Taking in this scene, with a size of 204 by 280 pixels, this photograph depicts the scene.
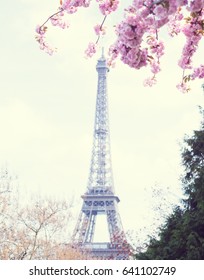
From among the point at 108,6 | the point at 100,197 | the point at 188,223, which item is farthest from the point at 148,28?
the point at 100,197

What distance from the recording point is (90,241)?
36.7 metres

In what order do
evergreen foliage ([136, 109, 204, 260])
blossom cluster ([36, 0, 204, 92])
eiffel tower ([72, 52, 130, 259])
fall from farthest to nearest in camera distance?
eiffel tower ([72, 52, 130, 259]) < evergreen foliage ([136, 109, 204, 260]) < blossom cluster ([36, 0, 204, 92])

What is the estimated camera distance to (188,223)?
11.2m

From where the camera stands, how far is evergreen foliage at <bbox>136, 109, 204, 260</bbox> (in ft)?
35.9

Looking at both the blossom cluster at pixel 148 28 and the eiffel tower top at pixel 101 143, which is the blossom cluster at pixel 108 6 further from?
the eiffel tower top at pixel 101 143

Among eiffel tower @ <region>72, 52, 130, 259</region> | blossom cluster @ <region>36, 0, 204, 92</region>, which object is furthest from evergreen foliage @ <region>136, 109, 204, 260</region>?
eiffel tower @ <region>72, 52, 130, 259</region>

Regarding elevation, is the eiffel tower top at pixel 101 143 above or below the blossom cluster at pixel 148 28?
above

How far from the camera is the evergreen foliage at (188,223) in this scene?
35.9 feet

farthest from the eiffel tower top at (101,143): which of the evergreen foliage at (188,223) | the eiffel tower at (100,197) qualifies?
the evergreen foliage at (188,223)

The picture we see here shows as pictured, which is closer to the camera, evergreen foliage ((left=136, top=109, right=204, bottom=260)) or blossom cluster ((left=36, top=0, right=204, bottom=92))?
blossom cluster ((left=36, top=0, right=204, bottom=92))

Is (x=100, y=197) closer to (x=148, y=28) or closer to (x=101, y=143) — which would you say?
(x=101, y=143)

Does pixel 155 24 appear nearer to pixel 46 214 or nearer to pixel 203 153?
pixel 203 153

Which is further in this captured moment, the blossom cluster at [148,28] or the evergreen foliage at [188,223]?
the evergreen foliage at [188,223]

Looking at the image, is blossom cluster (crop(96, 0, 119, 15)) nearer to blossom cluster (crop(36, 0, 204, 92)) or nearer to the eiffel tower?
blossom cluster (crop(36, 0, 204, 92))
